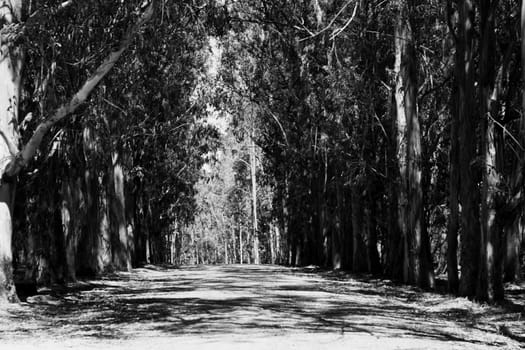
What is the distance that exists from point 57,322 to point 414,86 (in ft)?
36.0

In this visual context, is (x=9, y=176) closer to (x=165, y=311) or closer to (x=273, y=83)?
(x=165, y=311)

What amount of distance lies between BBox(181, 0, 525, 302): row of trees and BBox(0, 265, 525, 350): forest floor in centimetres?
169

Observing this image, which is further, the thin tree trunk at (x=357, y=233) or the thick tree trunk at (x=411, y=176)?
the thin tree trunk at (x=357, y=233)

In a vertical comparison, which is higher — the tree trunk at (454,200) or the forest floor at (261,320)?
the tree trunk at (454,200)

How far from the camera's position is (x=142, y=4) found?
629 inches

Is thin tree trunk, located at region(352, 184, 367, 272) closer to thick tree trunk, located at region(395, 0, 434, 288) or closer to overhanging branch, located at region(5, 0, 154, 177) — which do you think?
thick tree trunk, located at region(395, 0, 434, 288)

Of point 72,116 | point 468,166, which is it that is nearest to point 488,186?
point 468,166

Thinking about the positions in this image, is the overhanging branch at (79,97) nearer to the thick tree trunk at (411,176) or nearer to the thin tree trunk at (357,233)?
the thick tree trunk at (411,176)

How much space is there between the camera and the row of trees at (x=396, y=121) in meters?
15.6

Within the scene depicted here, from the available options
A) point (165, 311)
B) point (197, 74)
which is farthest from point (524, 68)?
point (197, 74)

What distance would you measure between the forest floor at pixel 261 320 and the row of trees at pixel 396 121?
1.69 metres

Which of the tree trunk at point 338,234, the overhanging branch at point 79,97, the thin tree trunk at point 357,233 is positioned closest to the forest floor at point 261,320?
the overhanging branch at point 79,97

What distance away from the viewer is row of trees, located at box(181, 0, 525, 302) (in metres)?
15.6

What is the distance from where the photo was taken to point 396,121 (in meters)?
22.6
